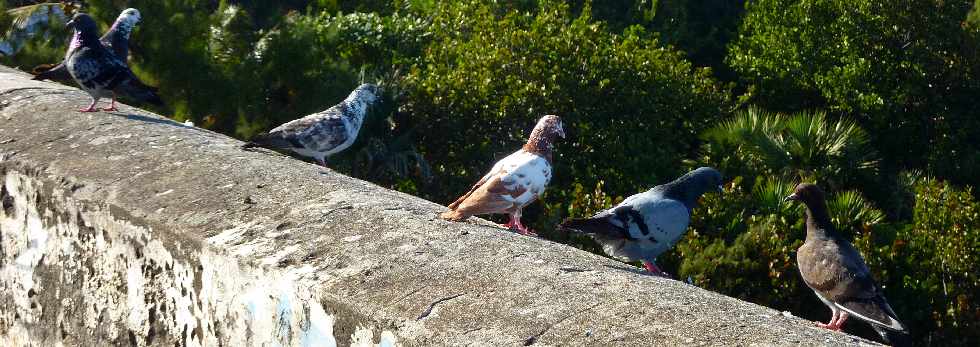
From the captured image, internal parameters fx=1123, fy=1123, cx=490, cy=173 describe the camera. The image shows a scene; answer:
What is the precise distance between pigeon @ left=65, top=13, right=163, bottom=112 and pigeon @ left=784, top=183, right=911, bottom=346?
3.65 metres

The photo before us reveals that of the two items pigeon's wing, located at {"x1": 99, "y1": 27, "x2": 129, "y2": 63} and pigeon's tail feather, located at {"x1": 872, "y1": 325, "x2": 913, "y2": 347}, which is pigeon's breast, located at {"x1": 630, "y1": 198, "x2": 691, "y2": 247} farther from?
pigeon's wing, located at {"x1": 99, "y1": 27, "x2": 129, "y2": 63}

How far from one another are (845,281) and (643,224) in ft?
3.24

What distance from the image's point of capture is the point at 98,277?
134 inches

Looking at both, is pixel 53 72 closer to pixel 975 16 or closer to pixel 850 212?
pixel 850 212

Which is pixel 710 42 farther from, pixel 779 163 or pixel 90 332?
pixel 90 332

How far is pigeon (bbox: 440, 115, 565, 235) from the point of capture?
4.22 meters

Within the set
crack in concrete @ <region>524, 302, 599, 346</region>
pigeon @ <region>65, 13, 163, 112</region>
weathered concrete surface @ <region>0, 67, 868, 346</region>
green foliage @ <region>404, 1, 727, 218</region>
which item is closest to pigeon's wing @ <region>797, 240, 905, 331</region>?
weathered concrete surface @ <region>0, 67, 868, 346</region>

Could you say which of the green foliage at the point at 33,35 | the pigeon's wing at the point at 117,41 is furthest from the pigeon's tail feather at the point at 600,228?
the green foliage at the point at 33,35

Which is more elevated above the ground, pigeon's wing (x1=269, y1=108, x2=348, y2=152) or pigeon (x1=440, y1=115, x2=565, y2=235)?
pigeon (x1=440, y1=115, x2=565, y2=235)

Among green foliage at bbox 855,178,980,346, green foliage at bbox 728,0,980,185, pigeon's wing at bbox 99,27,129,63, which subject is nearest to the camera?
pigeon's wing at bbox 99,27,129,63

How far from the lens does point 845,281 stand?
502 centimetres

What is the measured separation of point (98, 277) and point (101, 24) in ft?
22.1

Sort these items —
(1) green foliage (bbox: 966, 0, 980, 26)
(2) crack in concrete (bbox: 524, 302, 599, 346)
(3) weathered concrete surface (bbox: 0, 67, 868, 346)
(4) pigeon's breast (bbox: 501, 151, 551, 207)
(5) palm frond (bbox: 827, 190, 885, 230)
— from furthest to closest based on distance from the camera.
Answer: (1) green foliage (bbox: 966, 0, 980, 26), (5) palm frond (bbox: 827, 190, 885, 230), (4) pigeon's breast (bbox: 501, 151, 551, 207), (3) weathered concrete surface (bbox: 0, 67, 868, 346), (2) crack in concrete (bbox: 524, 302, 599, 346)

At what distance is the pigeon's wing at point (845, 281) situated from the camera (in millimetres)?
4797
